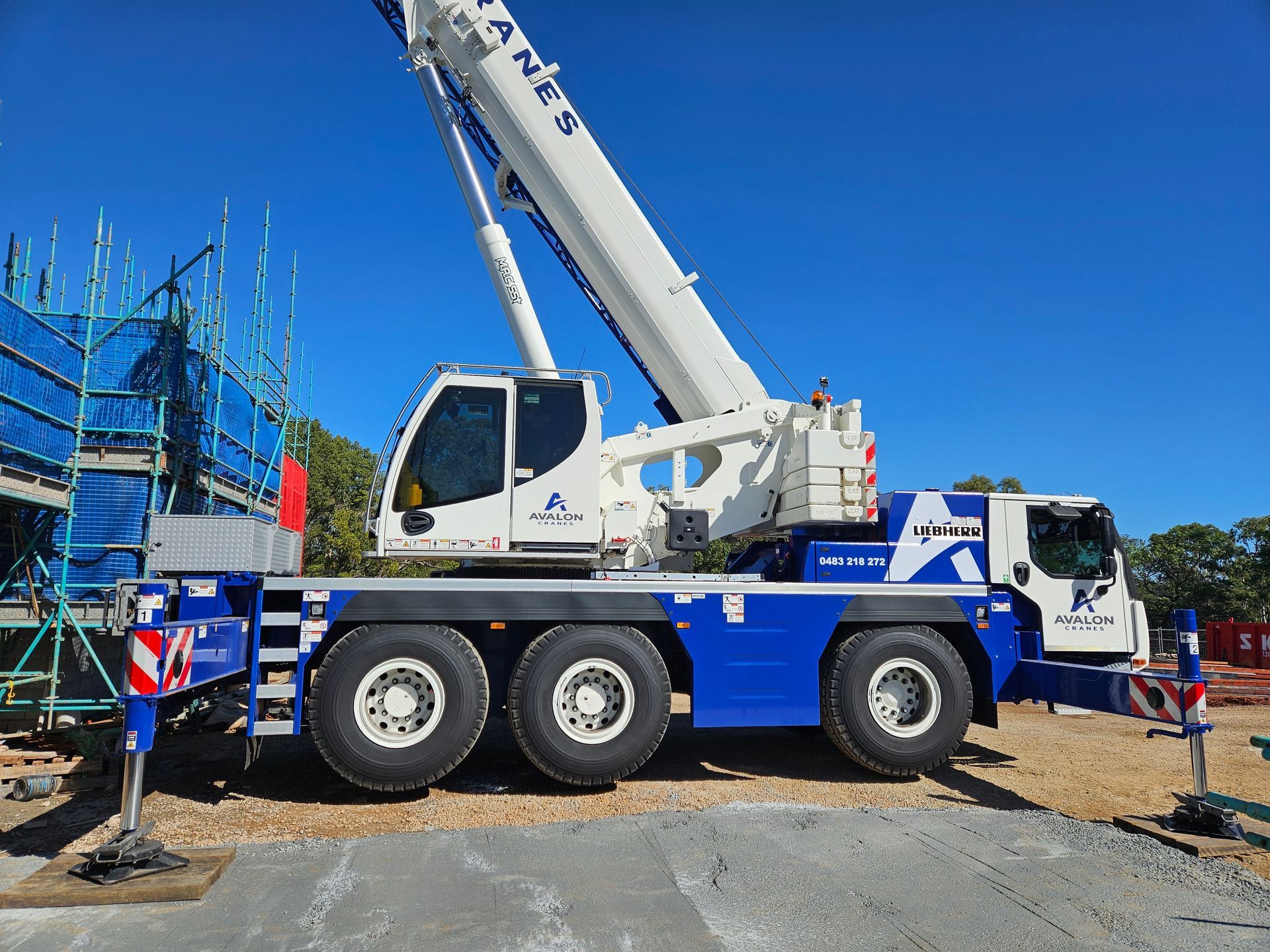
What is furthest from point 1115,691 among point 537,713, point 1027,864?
point 537,713

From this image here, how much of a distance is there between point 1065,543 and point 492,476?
19.0 ft

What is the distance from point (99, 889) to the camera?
4.36 m

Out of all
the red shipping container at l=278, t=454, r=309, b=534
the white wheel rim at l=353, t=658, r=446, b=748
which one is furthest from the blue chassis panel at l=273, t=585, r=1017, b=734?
the red shipping container at l=278, t=454, r=309, b=534

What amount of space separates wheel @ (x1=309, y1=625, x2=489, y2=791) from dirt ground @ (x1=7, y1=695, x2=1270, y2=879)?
0.33 m

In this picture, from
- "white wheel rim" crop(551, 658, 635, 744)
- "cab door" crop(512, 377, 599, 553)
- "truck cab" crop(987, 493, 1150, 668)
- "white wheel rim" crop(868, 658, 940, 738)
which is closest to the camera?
"white wheel rim" crop(551, 658, 635, 744)

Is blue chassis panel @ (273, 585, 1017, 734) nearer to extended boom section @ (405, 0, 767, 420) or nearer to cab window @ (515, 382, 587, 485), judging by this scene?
cab window @ (515, 382, 587, 485)

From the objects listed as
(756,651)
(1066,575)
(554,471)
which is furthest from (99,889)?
(1066,575)

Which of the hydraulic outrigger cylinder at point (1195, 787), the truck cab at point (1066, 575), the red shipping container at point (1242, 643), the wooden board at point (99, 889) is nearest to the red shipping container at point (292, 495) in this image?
the wooden board at point (99, 889)

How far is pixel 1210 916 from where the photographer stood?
4.27 meters

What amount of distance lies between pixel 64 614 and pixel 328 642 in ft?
14.1

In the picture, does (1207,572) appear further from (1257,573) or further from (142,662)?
(142,662)

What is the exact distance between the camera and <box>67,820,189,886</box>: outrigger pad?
4.49 m

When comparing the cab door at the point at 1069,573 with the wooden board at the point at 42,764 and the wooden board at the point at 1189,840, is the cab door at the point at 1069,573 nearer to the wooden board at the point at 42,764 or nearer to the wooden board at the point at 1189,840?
the wooden board at the point at 1189,840

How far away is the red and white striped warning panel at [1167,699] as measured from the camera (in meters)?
6.14
